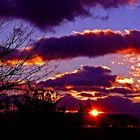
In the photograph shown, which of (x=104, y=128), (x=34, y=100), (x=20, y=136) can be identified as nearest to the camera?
(x=20, y=136)

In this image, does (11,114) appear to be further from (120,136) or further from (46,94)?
(120,136)

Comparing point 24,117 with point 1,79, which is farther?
point 24,117

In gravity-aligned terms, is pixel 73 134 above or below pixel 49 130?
below

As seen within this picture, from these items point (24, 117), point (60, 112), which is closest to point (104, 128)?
point (60, 112)

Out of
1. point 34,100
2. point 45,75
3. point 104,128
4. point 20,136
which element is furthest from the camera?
point 34,100

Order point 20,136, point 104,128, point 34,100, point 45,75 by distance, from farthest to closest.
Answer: point 34,100
point 104,128
point 20,136
point 45,75

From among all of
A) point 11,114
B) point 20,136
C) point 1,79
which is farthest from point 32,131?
point 1,79

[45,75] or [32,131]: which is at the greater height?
[45,75]

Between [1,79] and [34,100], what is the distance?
727 cm

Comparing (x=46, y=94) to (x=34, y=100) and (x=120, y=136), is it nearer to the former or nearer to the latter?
(x=34, y=100)

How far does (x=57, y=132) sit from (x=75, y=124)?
6.08 ft

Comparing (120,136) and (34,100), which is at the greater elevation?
(34,100)

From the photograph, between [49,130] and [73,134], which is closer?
[49,130]

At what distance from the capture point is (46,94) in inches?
1236
